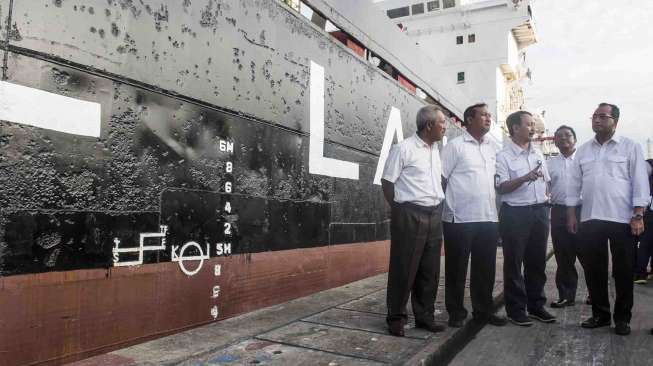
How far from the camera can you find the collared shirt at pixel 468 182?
3553 mm

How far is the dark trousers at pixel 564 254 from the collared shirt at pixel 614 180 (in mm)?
957

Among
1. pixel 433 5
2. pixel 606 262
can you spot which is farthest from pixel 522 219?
pixel 433 5

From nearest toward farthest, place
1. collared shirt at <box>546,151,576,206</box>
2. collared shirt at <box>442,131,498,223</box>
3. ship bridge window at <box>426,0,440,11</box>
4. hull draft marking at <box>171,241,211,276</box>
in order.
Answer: hull draft marking at <box>171,241,211,276</box>
collared shirt at <box>442,131,498,223</box>
collared shirt at <box>546,151,576,206</box>
ship bridge window at <box>426,0,440,11</box>

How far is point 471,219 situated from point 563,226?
5.49 feet

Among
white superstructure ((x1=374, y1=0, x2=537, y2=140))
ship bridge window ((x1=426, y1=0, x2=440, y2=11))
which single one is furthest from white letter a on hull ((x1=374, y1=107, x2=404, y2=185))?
ship bridge window ((x1=426, y1=0, x2=440, y2=11))

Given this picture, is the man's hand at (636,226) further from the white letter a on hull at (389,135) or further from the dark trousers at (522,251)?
the white letter a on hull at (389,135)

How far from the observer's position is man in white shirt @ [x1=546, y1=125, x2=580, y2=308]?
4.54 m

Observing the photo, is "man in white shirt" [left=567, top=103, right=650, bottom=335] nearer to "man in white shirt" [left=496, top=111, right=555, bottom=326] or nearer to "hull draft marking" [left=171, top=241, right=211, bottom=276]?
"man in white shirt" [left=496, top=111, right=555, bottom=326]

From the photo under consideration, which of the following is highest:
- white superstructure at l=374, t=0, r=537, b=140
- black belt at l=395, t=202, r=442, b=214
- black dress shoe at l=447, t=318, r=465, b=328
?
white superstructure at l=374, t=0, r=537, b=140

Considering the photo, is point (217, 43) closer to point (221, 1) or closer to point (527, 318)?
point (221, 1)

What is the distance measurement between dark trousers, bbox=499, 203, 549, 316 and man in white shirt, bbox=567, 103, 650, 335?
1.04 feet

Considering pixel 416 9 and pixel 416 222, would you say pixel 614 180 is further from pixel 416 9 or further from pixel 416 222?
pixel 416 9

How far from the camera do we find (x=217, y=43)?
3305 mm

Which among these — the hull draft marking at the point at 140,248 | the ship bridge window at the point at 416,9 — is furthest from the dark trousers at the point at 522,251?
the ship bridge window at the point at 416,9
